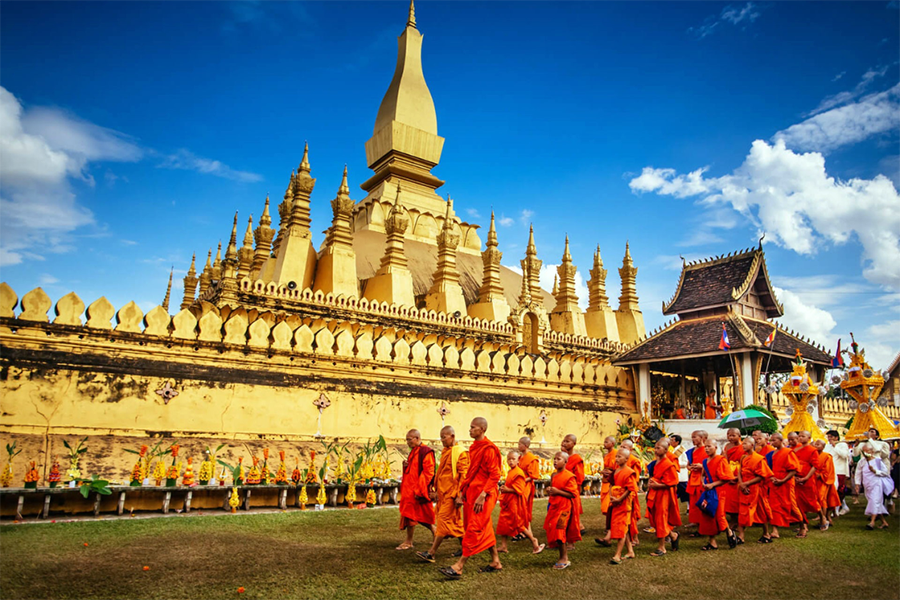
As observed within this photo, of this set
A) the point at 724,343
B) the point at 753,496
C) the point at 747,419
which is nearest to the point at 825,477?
the point at 753,496

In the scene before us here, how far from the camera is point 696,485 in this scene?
8.78m

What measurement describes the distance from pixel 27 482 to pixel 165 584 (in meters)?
4.27

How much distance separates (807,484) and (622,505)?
472 centimetres

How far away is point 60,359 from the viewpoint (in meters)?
10.5

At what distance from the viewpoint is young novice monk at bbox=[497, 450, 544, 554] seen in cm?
743

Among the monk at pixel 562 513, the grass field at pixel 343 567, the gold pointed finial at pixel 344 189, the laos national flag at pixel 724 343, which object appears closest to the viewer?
the grass field at pixel 343 567

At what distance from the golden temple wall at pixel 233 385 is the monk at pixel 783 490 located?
21.9 ft

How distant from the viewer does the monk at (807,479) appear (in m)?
9.92

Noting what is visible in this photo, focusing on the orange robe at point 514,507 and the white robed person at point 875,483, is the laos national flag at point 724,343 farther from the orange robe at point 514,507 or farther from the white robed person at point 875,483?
the orange robe at point 514,507

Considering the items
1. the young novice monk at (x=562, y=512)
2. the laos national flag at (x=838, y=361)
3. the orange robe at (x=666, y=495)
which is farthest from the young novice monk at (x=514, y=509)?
the laos national flag at (x=838, y=361)

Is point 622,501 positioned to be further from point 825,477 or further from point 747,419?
point 747,419

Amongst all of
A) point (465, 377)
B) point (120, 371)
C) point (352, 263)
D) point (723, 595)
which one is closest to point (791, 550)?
point (723, 595)

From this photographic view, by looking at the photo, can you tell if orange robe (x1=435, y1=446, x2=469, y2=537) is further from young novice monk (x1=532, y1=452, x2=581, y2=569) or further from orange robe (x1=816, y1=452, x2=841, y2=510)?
orange robe (x1=816, y1=452, x2=841, y2=510)

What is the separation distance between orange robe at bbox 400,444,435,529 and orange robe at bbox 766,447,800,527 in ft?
17.7
